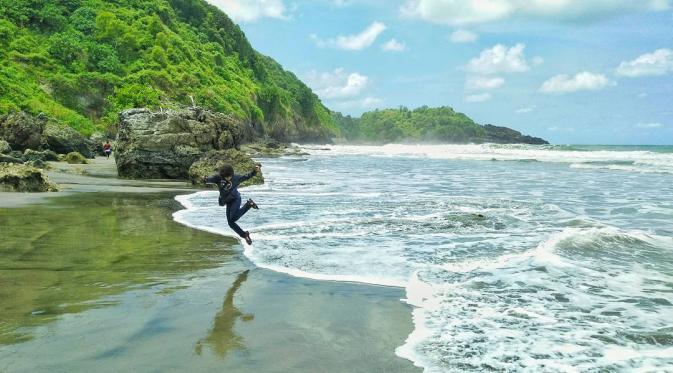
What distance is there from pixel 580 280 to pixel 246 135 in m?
66.9

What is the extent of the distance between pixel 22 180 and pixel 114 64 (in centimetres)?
4906

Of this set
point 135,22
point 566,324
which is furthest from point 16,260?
point 135,22

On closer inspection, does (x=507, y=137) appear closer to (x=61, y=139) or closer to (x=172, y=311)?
(x=61, y=139)

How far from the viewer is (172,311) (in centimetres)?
505

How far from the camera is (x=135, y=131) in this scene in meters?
22.0

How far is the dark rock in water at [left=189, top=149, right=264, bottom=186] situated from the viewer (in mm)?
19391

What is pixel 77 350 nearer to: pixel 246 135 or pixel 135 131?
pixel 135 131

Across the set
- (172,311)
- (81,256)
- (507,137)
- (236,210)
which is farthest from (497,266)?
(507,137)

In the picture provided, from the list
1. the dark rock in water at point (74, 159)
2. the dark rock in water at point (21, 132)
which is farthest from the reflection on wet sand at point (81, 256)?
the dark rock in water at point (21, 132)

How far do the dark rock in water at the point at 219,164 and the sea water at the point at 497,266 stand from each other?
13.3ft

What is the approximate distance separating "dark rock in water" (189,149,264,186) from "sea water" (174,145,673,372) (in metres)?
4.06

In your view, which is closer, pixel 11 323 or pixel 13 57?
pixel 11 323

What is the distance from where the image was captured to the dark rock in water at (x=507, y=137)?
552 feet

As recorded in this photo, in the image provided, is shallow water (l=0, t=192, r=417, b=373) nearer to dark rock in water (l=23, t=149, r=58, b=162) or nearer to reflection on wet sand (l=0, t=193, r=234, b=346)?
reflection on wet sand (l=0, t=193, r=234, b=346)
